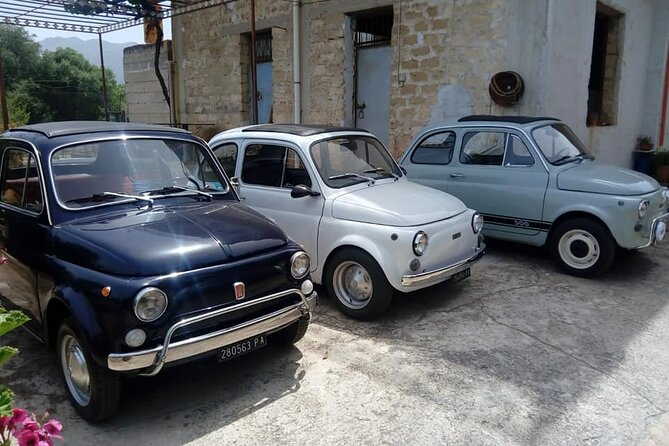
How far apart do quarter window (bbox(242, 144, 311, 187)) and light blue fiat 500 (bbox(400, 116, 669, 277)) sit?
2381 mm

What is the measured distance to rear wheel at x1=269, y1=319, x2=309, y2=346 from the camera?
396cm

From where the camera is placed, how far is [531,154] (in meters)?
6.25

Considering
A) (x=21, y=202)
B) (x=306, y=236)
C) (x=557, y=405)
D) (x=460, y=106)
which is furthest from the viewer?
(x=460, y=106)

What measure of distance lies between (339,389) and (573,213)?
374 cm

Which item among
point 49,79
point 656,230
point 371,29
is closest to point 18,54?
point 49,79

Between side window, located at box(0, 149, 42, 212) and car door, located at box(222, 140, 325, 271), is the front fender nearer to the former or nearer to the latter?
car door, located at box(222, 140, 325, 271)

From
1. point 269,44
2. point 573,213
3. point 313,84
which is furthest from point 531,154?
point 269,44

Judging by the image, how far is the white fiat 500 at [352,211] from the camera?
14.9 feet

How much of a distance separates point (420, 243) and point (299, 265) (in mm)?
1307

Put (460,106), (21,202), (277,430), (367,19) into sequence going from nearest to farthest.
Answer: (277,430)
(21,202)
(460,106)
(367,19)

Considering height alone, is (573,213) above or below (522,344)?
above

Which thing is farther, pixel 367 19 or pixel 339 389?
pixel 367 19

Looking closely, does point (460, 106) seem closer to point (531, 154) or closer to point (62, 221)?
point (531, 154)

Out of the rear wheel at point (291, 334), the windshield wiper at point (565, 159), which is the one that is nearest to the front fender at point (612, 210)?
the windshield wiper at point (565, 159)
